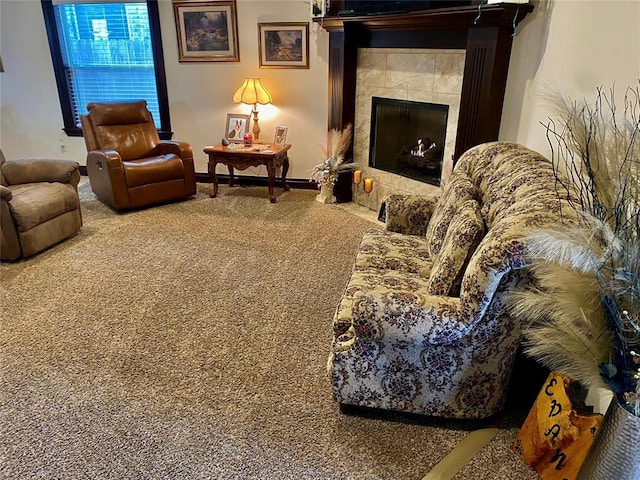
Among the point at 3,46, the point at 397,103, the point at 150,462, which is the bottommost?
the point at 150,462

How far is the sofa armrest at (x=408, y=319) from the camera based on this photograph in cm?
159

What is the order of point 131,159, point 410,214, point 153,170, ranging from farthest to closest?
1. point 131,159
2. point 153,170
3. point 410,214

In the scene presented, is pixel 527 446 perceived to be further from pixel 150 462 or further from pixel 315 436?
pixel 150 462

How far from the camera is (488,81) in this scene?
311 centimetres

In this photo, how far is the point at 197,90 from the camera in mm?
5055

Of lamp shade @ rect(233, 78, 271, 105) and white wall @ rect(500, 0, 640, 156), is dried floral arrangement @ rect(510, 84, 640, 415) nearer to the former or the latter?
white wall @ rect(500, 0, 640, 156)

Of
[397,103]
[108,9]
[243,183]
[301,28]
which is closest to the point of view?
[397,103]

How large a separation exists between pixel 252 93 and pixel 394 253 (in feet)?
9.67

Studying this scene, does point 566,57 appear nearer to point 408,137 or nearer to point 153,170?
point 408,137

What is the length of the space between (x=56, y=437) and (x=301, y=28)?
13.6ft

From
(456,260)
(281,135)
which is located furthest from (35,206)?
(456,260)

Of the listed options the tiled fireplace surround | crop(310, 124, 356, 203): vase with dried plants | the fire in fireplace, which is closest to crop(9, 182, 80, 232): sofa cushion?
crop(310, 124, 356, 203): vase with dried plants

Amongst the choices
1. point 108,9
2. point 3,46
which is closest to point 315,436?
point 108,9

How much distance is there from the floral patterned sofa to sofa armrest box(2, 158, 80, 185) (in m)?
2.81
